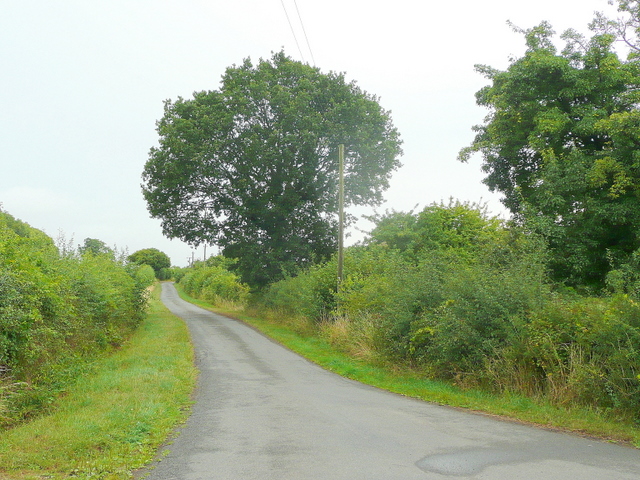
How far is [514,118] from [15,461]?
72.2ft

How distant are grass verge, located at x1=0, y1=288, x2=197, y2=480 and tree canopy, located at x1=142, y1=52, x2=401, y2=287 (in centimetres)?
1843

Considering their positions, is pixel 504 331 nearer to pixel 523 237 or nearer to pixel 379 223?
pixel 523 237

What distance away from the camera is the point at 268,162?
2884 centimetres

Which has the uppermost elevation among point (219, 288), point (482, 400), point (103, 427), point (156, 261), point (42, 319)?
point (156, 261)

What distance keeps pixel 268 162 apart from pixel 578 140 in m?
15.9

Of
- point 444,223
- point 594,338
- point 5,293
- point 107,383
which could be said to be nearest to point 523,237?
point 444,223

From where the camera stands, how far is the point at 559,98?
21.6 meters

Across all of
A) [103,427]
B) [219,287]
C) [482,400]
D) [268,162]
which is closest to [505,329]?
[482,400]

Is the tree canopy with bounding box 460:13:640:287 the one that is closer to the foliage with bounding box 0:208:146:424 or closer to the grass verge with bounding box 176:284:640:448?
the grass verge with bounding box 176:284:640:448

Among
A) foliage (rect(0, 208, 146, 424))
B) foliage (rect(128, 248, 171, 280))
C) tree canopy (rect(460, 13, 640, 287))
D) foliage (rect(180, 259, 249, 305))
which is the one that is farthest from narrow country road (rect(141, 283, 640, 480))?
foliage (rect(128, 248, 171, 280))

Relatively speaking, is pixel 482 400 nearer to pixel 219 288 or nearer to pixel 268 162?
pixel 268 162

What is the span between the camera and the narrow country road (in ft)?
17.8

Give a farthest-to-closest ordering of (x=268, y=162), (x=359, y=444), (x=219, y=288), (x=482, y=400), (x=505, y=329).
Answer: (x=219, y=288) → (x=268, y=162) → (x=505, y=329) → (x=482, y=400) → (x=359, y=444)

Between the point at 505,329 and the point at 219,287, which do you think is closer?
the point at 505,329
